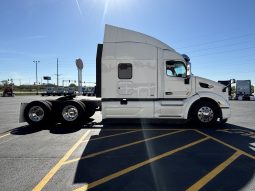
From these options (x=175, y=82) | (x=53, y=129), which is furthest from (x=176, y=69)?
(x=53, y=129)

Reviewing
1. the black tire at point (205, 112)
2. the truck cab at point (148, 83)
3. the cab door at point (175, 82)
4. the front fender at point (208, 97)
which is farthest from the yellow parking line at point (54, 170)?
the black tire at point (205, 112)

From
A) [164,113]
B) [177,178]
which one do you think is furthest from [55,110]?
[177,178]

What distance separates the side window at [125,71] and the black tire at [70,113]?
2.11 m

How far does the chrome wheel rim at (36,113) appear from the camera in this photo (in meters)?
10.2

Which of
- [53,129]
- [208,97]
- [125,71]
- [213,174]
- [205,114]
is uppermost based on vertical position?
[125,71]

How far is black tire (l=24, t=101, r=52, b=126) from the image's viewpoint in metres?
10.1

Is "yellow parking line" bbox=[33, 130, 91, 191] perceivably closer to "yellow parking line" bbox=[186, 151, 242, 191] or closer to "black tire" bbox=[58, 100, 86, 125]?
"yellow parking line" bbox=[186, 151, 242, 191]

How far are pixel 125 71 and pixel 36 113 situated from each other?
4.02 metres

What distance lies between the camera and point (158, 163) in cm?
525

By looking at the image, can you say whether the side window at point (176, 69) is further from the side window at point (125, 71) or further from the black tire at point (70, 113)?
the black tire at point (70, 113)

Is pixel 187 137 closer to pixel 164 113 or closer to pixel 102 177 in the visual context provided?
pixel 164 113

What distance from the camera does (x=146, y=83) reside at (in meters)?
9.83

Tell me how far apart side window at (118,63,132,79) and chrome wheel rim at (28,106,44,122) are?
3507 millimetres

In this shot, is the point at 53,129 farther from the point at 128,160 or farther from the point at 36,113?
the point at 128,160
